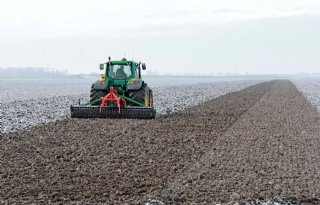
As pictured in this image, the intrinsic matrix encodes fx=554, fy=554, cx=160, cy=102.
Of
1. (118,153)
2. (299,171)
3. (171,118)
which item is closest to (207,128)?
(171,118)

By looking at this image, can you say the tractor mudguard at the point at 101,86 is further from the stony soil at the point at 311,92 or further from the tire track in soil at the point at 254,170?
the stony soil at the point at 311,92

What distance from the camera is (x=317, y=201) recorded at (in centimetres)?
750

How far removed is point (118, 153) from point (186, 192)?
3528 millimetres

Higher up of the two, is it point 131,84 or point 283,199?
point 131,84

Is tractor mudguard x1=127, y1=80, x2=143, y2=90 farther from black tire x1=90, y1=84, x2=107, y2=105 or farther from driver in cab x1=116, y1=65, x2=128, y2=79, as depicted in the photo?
black tire x1=90, y1=84, x2=107, y2=105

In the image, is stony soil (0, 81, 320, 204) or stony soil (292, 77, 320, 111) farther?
stony soil (292, 77, 320, 111)

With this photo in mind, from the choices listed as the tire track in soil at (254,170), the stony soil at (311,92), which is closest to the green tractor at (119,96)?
the tire track in soil at (254,170)

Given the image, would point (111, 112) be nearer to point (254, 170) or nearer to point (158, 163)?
point (158, 163)

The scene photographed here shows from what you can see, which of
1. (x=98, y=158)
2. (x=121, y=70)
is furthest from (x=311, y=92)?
(x=98, y=158)

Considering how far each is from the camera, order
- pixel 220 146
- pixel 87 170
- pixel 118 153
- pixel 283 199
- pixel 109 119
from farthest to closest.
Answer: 1. pixel 109 119
2. pixel 220 146
3. pixel 118 153
4. pixel 87 170
5. pixel 283 199

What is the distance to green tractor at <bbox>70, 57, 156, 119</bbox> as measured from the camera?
17.6 meters

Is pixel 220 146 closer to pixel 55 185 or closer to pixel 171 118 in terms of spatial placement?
pixel 55 185

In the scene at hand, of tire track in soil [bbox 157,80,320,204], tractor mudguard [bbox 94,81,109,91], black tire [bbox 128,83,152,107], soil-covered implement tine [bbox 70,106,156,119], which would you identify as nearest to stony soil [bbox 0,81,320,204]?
tire track in soil [bbox 157,80,320,204]

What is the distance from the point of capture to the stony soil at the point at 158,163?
25.3 feet
